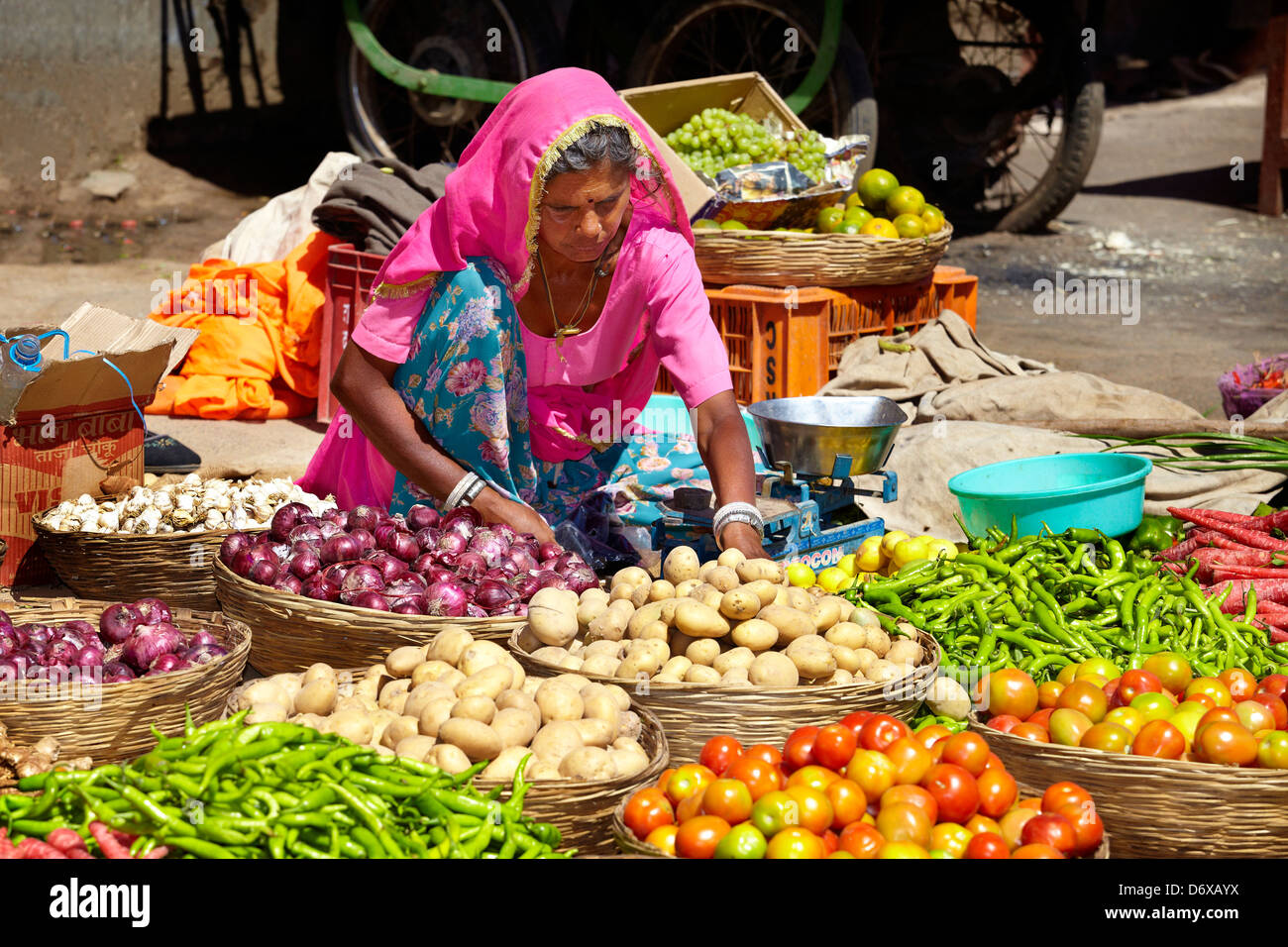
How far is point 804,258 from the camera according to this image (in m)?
4.92

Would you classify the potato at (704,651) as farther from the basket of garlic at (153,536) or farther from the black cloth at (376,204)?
the black cloth at (376,204)

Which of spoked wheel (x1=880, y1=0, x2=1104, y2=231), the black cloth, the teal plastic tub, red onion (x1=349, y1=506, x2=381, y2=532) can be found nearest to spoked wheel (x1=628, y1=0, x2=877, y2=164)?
spoked wheel (x1=880, y1=0, x2=1104, y2=231)

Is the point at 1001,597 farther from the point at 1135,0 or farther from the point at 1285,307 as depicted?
the point at 1135,0

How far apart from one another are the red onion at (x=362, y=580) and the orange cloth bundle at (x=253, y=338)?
2.95 meters

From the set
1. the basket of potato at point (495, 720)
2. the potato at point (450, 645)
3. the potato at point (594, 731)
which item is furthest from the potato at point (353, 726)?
the potato at point (594, 731)

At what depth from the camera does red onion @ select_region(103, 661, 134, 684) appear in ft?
8.32

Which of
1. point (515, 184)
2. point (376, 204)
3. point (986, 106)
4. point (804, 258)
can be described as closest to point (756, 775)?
point (515, 184)

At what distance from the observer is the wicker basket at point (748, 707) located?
7.79 feet

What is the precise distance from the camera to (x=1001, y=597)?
305 cm

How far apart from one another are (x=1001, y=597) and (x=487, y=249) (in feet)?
5.00

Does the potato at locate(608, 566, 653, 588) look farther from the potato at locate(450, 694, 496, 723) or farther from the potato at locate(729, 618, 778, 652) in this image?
the potato at locate(450, 694, 496, 723)

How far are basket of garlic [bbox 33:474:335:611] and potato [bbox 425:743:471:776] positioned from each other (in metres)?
1.42
